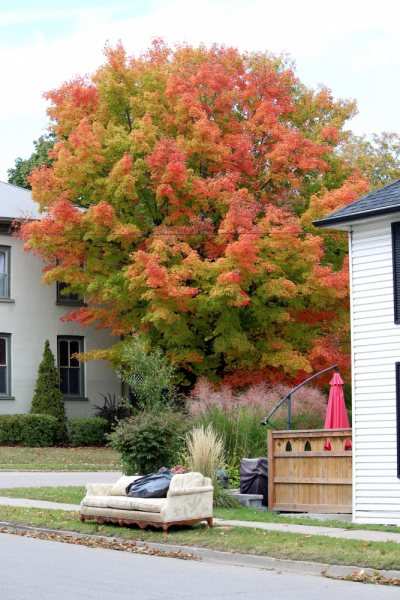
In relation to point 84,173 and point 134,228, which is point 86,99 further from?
point 134,228

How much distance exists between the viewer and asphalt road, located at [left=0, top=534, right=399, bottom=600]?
729cm

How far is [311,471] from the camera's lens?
14.4m

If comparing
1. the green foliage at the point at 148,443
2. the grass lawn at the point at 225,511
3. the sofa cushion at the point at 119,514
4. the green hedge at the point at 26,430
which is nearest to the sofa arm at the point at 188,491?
the sofa cushion at the point at 119,514

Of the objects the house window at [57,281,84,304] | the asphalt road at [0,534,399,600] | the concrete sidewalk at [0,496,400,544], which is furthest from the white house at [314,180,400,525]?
the house window at [57,281,84,304]

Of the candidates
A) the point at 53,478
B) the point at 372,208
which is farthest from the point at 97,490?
the point at 53,478

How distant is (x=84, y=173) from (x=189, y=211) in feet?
12.4

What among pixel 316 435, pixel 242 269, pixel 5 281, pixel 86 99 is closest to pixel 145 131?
pixel 86 99

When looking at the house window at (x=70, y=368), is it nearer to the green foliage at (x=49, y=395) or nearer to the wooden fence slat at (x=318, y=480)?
the green foliage at (x=49, y=395)

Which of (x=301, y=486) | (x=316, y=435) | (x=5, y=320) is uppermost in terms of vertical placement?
(x=5, y=320)

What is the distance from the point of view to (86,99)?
27188mm

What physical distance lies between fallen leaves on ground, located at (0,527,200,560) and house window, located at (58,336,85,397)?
69.0 ft

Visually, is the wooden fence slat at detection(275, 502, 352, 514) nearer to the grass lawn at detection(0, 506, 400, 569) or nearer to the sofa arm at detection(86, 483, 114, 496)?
the grass lawn at detection(0, 506, 400, 569)

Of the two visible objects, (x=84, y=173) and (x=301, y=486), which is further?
(x=84, y=173)

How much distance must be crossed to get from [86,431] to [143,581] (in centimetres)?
2281
